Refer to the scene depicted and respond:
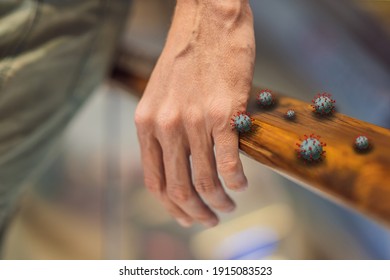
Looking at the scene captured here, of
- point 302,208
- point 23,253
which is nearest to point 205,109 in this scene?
point 302,208

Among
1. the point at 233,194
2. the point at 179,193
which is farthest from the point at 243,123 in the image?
the point at 233,194

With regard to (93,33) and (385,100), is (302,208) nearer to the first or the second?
(385,100)

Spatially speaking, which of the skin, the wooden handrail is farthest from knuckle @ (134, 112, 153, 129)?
the wooden handrail

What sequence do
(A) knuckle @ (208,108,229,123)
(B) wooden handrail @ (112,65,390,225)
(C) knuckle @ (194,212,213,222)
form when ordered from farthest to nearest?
(C) knuckle @ (194,212,213,222) → (A) knuckle @ (208,108,229,123) → (B) wooden handrail @ (112,65,390,225)

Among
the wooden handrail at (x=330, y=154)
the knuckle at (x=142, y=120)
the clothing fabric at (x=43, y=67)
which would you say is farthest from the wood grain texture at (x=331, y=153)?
the clothing fabric at (x=43, y=67)

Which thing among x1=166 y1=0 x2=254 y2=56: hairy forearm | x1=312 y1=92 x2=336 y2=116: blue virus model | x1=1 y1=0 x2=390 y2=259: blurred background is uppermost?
x1=166 y1=0 x2=254 y2=56: hairy forearm

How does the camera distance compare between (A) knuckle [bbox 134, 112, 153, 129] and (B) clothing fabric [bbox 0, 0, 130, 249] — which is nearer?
(A) knuckle [bbox 134, 112, 153, 129]

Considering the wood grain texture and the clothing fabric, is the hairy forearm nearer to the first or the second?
the wood grain texture

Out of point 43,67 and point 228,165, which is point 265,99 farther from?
point 43,67
